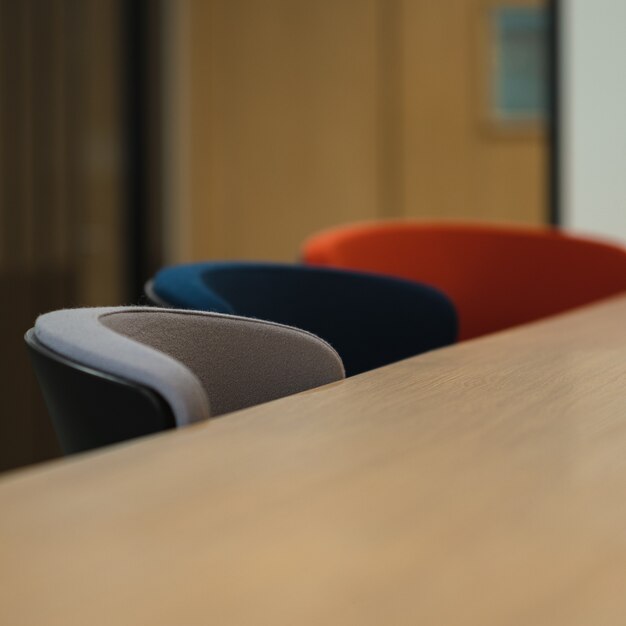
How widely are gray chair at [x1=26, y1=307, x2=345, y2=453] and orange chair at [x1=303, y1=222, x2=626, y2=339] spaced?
1.04 m

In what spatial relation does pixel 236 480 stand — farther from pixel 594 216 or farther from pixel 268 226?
pixel 268 226

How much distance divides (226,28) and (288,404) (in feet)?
14.6

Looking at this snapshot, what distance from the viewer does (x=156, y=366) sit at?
528mm

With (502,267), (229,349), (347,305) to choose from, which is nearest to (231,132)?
(502,267)

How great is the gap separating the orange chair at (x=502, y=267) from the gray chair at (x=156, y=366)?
1.04 metres

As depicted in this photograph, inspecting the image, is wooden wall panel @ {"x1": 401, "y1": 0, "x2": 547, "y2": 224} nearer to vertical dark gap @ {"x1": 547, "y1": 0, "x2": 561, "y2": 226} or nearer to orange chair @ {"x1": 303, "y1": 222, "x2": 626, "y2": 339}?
vertical dark gap @ {"x1": 547, "y1": 0, "x2": 561, "y2": 226}

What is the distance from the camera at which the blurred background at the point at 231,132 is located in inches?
148

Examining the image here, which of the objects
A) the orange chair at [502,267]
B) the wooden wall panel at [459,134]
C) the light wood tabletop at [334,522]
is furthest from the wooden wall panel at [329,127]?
the light wood tabletop at [334,522]

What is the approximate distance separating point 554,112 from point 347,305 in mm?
2025

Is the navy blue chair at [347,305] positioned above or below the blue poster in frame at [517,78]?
below

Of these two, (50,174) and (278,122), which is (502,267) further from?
(278,122)

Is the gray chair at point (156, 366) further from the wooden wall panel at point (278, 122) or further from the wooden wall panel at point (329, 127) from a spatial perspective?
the wooden wall panel at point (278, 122)

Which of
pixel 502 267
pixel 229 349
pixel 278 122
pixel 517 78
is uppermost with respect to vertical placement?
pixel 517 78

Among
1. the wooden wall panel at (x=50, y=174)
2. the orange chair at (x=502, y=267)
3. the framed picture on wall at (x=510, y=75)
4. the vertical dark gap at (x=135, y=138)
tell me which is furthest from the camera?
the framed picture on wall at (x=510, y=75)
